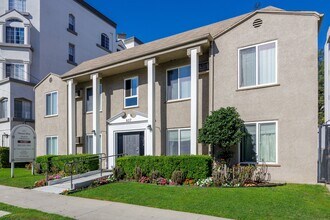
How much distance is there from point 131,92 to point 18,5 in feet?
66.1

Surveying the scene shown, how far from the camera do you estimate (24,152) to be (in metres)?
15.9

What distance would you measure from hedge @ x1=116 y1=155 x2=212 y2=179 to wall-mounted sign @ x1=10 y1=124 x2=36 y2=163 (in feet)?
19.5

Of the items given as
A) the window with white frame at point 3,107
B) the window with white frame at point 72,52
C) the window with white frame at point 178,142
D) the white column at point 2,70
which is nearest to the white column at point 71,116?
the window with white frame at point 178,142

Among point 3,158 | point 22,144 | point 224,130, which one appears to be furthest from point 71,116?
point 224,130

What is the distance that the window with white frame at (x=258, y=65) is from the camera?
1170cm

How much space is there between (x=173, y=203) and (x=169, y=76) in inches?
315

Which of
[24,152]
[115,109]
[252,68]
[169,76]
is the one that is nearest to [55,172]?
[24,152]

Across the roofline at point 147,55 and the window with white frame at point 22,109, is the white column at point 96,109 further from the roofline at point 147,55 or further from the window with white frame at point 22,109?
the window with white frame at point 22,109

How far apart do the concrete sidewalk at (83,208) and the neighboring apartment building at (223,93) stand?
16.6 feet

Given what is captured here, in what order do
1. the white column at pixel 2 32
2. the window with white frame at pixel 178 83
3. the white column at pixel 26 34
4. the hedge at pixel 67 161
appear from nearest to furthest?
the window with white frame at pixel 178 83 → the hedge at pixel 67 161 → the white column at pixel 2 32 → the white column at pixel 26 34

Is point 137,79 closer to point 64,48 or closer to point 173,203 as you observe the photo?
point 173,203

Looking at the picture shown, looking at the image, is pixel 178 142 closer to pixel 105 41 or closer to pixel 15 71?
pixel 15 71

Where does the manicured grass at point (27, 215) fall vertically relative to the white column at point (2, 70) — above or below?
below

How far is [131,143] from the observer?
632 inches
